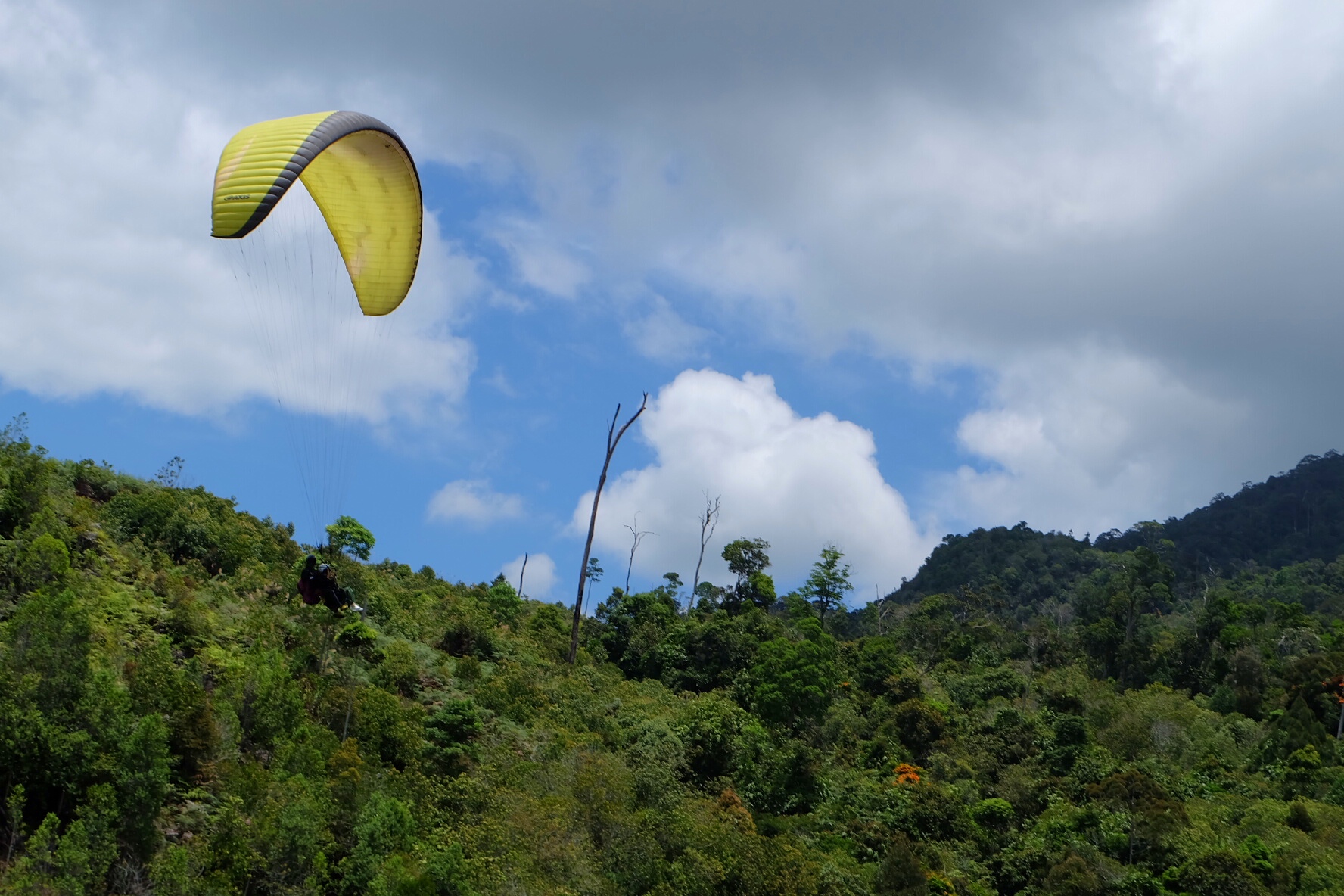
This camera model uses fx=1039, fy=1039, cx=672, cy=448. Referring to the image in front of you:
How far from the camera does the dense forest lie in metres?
13.7

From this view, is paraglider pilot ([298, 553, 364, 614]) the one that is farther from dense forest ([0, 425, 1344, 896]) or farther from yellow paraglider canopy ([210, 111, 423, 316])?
yellow paraglider canopy ([210, 111, 423, 316])

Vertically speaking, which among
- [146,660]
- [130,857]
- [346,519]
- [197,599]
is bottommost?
[130,857]

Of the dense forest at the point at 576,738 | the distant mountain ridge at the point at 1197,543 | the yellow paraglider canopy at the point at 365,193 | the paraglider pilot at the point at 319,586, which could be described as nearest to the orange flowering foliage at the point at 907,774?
the dense forest at the point at 576,738

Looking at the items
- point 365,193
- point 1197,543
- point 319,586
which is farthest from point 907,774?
point 1197,543

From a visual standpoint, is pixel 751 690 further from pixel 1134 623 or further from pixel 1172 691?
pixel 1134 623

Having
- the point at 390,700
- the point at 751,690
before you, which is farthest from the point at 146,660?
the point at 751,690

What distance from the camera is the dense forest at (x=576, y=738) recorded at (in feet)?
45.0

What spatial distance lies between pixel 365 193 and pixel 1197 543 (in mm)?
129003

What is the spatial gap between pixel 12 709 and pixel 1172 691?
4023 centimetres

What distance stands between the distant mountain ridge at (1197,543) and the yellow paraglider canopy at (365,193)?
276ft

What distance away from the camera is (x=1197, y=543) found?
412 feet

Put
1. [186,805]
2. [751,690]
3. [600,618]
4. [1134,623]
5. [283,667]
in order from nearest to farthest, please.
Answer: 1. [186,805]
2. [283,667]
3. [751,690]
4. [600,618]
5. [1134,623]

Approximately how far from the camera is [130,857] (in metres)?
12.9

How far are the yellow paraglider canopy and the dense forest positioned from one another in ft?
21.7
